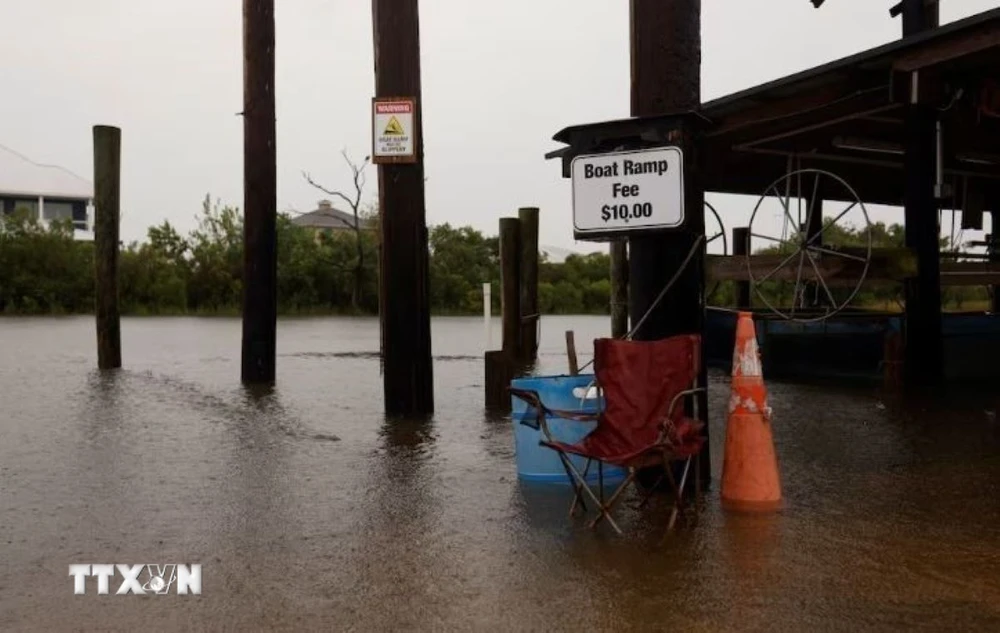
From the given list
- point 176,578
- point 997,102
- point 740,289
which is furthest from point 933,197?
point 176,578

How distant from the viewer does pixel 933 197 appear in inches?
457

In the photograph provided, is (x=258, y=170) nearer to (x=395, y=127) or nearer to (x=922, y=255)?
(x=395, y=127)

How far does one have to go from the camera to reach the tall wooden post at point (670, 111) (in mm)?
6012

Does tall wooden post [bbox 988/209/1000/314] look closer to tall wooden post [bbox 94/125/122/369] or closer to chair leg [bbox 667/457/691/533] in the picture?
chair leg [bbox 667/457/691/533]

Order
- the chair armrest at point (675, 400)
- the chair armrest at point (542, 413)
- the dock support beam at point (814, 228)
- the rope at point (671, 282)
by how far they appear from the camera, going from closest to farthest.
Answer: the chair armrest at point (675, 400) → the chair armrest at point (542, 413) → the rope at point (671, 282) → the dock support beam at point (814, 228)

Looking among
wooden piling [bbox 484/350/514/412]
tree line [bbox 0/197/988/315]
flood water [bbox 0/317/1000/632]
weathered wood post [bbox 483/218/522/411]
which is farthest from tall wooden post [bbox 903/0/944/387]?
tree line [bbox 0/197/988/315]

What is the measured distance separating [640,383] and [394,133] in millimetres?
4279

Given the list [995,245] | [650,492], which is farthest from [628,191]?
[995,245]

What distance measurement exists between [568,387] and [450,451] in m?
1.69

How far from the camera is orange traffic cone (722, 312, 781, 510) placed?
18.4ft

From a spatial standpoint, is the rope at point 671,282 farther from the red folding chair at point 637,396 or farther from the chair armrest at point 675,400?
the chair armrest at point 675,400

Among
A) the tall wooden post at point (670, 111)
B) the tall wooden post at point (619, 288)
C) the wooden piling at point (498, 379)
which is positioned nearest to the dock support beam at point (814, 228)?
the tall wooden post at point (619, 288)

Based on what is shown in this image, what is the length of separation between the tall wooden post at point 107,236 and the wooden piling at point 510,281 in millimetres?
5274

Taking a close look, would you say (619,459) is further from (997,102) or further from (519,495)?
(997,102)
